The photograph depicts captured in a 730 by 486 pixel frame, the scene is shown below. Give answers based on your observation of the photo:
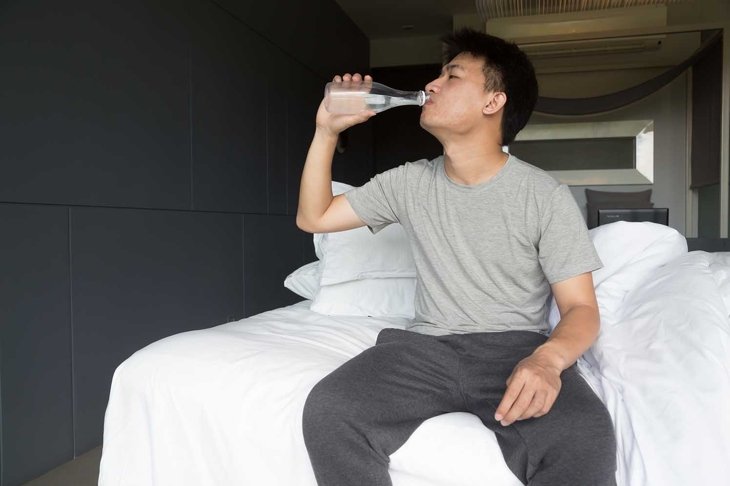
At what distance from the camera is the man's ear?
4.41 feet

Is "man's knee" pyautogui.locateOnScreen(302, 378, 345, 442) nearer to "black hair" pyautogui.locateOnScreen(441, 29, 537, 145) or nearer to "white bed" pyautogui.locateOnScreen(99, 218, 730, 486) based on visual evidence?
"white bed" pyautogui.locateOnScreen(99, 218, 730, 486)

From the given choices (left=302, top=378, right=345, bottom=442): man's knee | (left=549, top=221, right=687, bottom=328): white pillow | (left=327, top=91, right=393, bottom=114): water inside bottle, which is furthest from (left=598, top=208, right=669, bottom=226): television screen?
(left=302, top=378, right=345, bottom=442): man's knee

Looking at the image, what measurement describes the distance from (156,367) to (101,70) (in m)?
1.44

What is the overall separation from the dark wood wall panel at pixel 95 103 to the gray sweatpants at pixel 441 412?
1.30 metres

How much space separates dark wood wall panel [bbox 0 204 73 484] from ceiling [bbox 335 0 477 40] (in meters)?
3.86

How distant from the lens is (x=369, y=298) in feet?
5.50

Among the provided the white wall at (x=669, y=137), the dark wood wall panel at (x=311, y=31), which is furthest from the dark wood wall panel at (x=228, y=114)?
the white wall at (x=669, y=137)

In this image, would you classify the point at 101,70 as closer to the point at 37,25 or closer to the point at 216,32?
the point at 37,25

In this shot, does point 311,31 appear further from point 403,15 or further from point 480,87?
point 480,87

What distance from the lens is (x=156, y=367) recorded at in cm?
113

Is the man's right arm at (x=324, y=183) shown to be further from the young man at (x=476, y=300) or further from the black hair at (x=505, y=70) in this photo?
the black hair at (x=505, y=70)

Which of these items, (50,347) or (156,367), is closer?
(156,367)

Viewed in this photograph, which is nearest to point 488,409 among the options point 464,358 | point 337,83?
point 464,358

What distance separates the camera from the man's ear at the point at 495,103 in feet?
4.41
